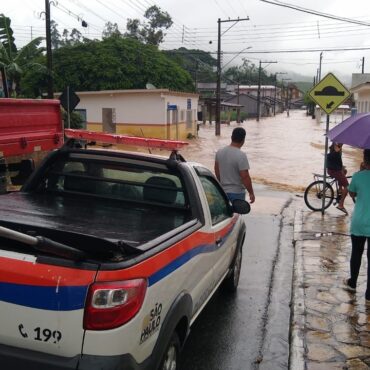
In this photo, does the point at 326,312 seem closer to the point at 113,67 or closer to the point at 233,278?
the point at 233,278

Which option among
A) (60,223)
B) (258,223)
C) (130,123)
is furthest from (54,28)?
(60,223)

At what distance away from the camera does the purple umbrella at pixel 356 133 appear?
16.5 feet

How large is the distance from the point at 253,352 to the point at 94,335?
7.93 feet

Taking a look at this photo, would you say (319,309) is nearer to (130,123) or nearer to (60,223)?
(60,223)

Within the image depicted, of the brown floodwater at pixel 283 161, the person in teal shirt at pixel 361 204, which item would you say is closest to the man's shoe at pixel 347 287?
the person in teal shirt at pixel 361 204

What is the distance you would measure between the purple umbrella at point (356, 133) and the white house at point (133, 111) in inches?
993

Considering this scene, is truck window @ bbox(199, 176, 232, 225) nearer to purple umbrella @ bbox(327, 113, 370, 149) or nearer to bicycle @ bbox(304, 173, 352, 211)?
purple umbrella @ bbox(327, 113, 370, 149)

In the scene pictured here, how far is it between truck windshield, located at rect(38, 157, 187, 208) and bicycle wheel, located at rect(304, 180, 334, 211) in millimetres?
7328

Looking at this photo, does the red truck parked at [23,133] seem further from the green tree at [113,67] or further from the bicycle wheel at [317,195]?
the green tree at [113,67]

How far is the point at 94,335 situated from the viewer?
7.94 ft

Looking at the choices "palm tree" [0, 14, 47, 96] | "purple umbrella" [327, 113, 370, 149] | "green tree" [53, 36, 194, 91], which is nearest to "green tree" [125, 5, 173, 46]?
"green tree" [53, 36, 194, 91]

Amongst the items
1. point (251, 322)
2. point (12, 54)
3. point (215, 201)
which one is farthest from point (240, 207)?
point (12, 54)

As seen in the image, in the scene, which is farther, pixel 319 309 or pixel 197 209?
pixel 319 309

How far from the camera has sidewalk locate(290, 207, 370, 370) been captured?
13.9 feet
